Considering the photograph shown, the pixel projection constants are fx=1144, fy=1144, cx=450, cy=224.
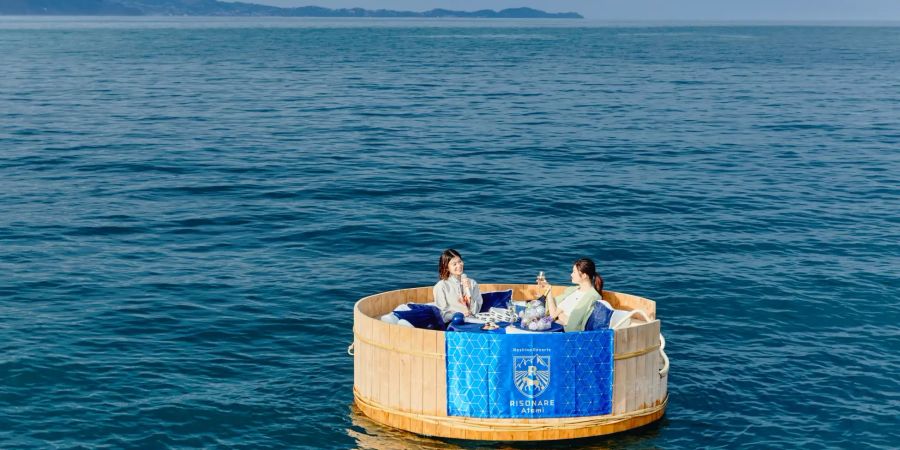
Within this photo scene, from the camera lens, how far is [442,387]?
17.5 m

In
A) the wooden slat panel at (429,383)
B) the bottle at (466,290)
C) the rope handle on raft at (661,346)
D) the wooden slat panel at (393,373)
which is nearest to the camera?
the wooden slat panel at (429,383)

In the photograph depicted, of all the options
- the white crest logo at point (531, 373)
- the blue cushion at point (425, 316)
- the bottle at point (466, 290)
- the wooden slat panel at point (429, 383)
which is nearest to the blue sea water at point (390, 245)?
the wooden slat panel at point (429, 383)

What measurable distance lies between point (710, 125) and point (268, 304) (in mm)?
43086

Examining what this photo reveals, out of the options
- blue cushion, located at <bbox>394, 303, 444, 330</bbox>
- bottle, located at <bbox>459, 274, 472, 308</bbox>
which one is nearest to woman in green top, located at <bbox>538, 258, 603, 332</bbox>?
bottle, located at <bbox>459, 274, 472, 308</bbox>

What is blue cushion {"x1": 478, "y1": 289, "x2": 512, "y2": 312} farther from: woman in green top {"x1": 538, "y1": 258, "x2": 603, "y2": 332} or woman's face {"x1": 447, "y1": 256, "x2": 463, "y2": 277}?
woman in green top {"x1": 538, "y1": 258, "x2": 603, "y2": 332}

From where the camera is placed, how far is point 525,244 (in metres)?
33.8

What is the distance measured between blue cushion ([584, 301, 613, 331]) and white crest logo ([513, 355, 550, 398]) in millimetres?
1522

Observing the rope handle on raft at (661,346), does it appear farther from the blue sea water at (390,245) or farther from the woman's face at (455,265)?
the woman's face at (455,265)

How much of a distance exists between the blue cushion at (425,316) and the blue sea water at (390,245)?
1.92 m

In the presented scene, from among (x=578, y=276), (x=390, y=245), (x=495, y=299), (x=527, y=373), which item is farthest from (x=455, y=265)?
(x=390, y=245)

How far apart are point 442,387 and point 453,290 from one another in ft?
8.97

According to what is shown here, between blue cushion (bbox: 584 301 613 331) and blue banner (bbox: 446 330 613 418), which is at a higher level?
blue cushion (bbox: 584 301 613 331)

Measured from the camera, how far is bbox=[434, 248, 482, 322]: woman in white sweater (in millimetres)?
19656

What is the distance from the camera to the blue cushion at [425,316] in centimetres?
1969
